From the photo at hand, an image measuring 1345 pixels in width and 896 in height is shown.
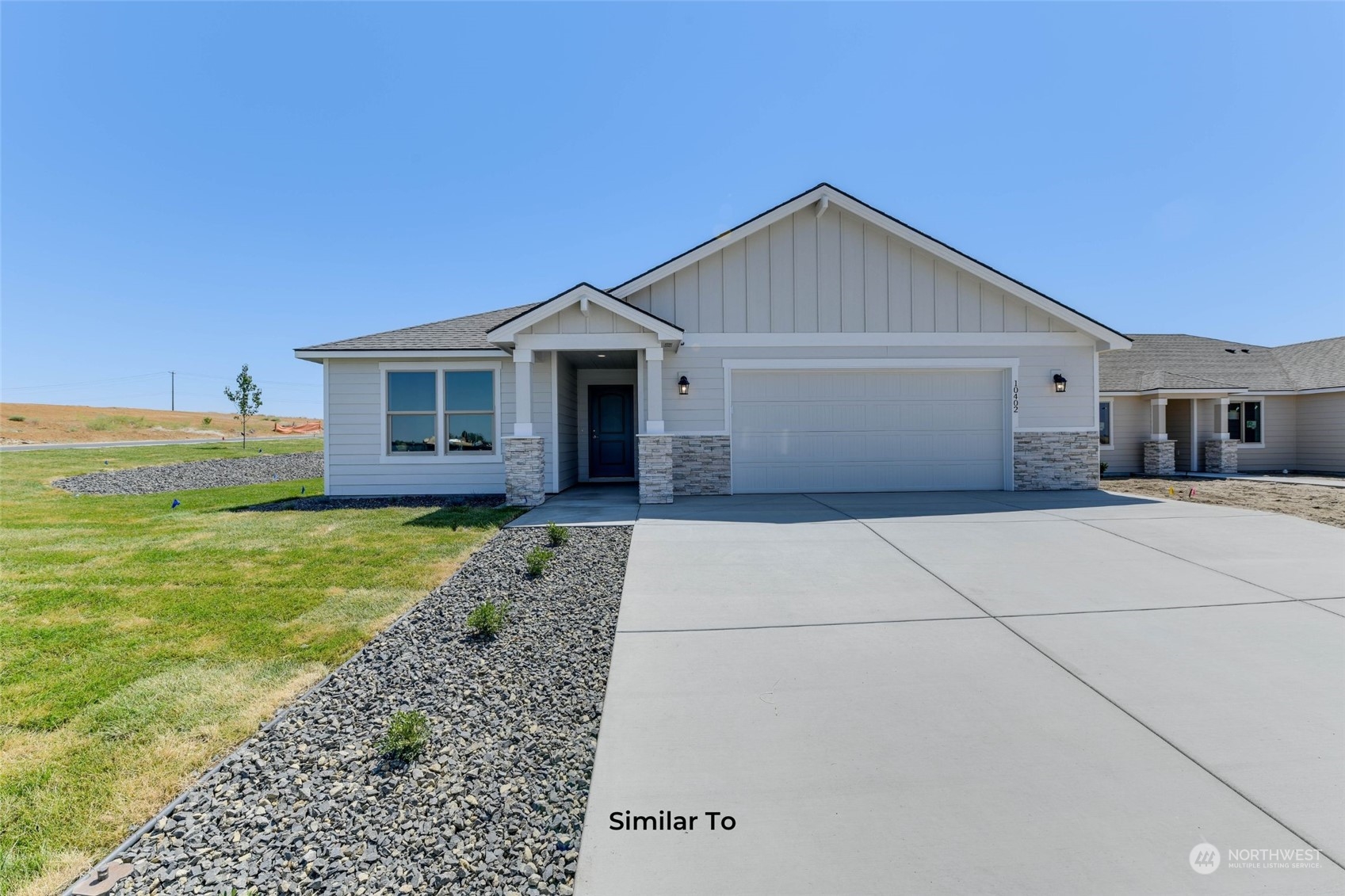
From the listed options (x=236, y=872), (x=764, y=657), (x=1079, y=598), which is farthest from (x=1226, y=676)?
(x=236, y=872)

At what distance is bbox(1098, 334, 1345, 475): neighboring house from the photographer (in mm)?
14359

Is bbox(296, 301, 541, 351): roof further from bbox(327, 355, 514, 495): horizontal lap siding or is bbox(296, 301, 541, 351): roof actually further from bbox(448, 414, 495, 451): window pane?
bbox(448, 414, 495, 451): window pane

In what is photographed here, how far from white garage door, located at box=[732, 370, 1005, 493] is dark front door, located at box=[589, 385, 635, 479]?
11.8 ft

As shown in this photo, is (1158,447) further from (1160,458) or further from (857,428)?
(857,428)

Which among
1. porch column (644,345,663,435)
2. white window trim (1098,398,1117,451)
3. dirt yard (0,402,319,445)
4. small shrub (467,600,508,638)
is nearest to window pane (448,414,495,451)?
porch column (644,345,663,435)

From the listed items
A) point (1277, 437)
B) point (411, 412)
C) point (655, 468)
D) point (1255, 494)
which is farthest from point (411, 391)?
point (1277, 437)

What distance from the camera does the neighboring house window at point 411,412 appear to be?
1042 centimetres

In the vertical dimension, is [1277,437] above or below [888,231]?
below

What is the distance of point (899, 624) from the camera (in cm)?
382

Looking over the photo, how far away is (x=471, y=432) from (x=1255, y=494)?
14.2m

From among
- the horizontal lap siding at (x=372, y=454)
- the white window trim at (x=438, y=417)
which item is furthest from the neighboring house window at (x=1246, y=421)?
the white window trim at (x=438, y=417)

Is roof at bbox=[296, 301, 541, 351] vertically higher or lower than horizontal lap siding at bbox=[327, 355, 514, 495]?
higher

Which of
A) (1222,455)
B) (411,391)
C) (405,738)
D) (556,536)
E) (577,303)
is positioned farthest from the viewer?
(1222,455)
